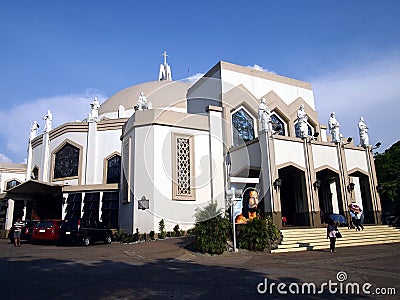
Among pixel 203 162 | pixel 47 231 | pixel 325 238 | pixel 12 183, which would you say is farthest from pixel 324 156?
pixel 12 183

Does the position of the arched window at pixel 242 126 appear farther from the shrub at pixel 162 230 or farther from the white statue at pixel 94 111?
the white statue at pixel 94 111

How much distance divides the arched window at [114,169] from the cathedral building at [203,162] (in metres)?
0.08

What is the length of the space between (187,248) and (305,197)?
807cm

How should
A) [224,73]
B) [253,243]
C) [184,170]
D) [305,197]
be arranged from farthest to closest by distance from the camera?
1. [224,73]
2. [184,170]
3. [305,197]
4. [253,243]

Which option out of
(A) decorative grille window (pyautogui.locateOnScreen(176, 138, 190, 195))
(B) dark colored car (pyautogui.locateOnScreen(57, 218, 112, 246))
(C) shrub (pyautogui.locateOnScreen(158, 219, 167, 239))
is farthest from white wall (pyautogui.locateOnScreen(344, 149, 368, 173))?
(B) dark colored car (pyautogui.locateOnScreen(57, 218, 112, 246))

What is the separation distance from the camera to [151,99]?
104 feet

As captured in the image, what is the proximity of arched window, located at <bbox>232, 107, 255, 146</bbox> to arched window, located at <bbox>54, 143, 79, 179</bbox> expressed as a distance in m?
12.2

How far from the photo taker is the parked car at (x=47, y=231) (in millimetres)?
16734

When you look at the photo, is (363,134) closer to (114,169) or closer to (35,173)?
(114,169)

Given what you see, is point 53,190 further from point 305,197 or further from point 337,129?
point 337,129

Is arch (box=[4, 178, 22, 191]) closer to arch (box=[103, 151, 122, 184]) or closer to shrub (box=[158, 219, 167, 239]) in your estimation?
arch (box=[103, 151, 122, 184])

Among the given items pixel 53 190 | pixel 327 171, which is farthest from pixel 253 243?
pixel 53 190

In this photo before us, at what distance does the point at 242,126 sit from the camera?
76.2 feet

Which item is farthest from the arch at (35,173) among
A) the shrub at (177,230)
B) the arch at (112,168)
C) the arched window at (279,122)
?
the arched window at (279,122)
